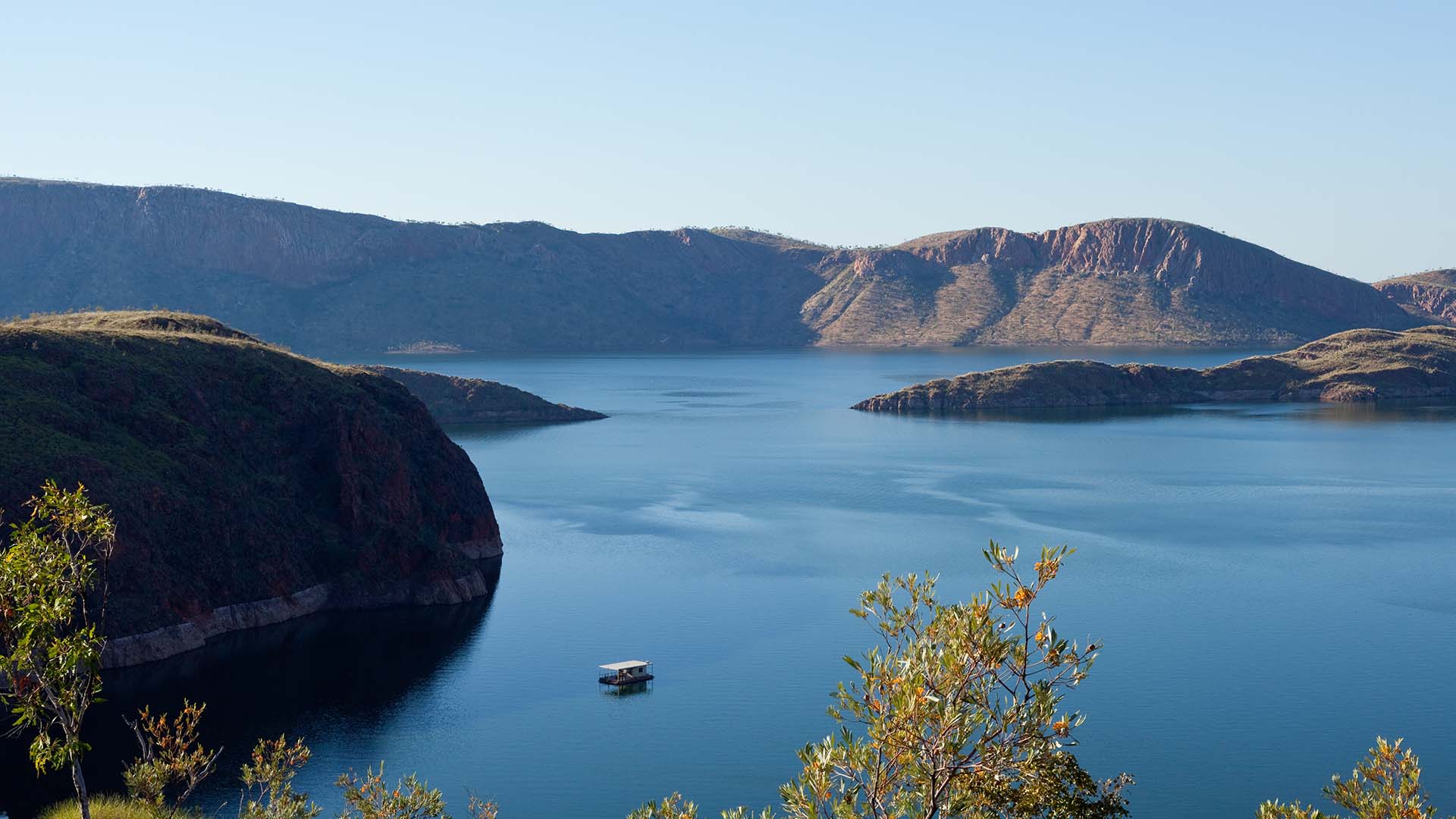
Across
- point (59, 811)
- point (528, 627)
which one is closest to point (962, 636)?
point (59, 811)

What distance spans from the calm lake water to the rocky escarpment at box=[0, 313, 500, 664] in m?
2.94

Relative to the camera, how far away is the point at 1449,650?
72.1 metres

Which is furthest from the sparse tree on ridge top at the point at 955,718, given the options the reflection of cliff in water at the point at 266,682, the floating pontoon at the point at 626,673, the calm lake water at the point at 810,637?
the floating pontoon at the point at 626,673

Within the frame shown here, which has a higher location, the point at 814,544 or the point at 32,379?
the point at 32,379

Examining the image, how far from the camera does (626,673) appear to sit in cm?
6712

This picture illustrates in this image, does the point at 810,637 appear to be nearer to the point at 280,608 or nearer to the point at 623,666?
the point at 623,666

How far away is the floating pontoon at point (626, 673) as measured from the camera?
Answer: 2628 inches

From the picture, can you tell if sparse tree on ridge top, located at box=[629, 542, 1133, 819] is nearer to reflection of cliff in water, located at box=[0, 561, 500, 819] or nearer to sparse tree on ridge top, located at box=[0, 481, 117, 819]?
sparse tree on ridge top, located at box=[0, 481, 117, 819]

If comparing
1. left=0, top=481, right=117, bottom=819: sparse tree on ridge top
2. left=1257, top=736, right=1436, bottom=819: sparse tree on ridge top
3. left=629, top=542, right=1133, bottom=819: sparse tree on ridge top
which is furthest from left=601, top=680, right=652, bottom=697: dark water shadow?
left=1257, top=736, right=1436, bottom=819: sparse tree on ridge top

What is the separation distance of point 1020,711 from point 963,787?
4.95ft

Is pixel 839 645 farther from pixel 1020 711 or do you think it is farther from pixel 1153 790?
pixel 1020 711

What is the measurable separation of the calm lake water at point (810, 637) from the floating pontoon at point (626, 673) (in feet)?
3.57

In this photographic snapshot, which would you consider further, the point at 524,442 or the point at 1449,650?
the point at 524,442

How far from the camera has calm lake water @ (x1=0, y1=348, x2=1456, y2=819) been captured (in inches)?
2176
